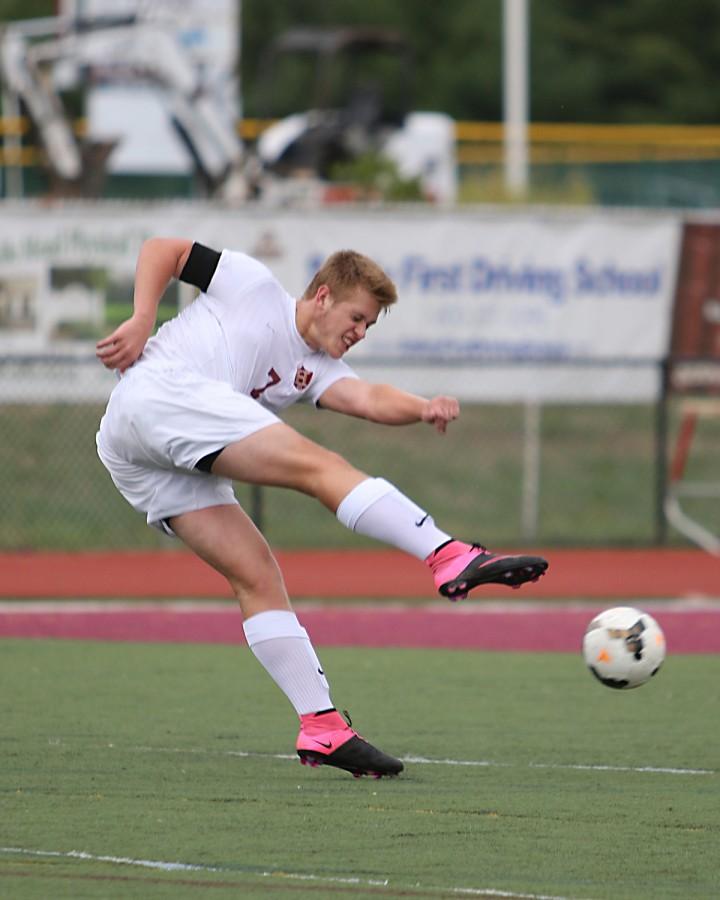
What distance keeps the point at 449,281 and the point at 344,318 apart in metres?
A: 9.95

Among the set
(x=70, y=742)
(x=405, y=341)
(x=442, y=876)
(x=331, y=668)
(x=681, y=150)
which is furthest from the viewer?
(x=681, y=150)

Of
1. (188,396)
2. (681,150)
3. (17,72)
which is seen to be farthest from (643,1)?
(188,396)

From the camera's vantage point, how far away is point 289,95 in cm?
4325

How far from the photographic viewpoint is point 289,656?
6512mm

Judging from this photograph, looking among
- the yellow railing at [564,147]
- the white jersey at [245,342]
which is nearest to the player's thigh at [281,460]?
the white jersey at [245,342]

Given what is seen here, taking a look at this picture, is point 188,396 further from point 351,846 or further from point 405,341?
point 405,341

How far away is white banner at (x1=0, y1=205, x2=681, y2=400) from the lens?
15797mm

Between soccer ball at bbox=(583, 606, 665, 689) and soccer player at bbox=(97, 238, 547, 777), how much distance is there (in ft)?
2.81

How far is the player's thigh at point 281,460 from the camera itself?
6.01 metres

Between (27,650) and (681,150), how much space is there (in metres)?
18.5

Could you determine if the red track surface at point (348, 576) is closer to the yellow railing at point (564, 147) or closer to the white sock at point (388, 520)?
the white sock at point (388, 520)

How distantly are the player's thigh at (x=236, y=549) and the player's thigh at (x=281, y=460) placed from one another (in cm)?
40

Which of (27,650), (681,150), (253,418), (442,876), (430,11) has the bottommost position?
(27,650)

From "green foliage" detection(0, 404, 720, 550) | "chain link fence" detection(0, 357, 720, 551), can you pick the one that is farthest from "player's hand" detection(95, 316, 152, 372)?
"green foliage" detection(0, 404, 720, 550)
